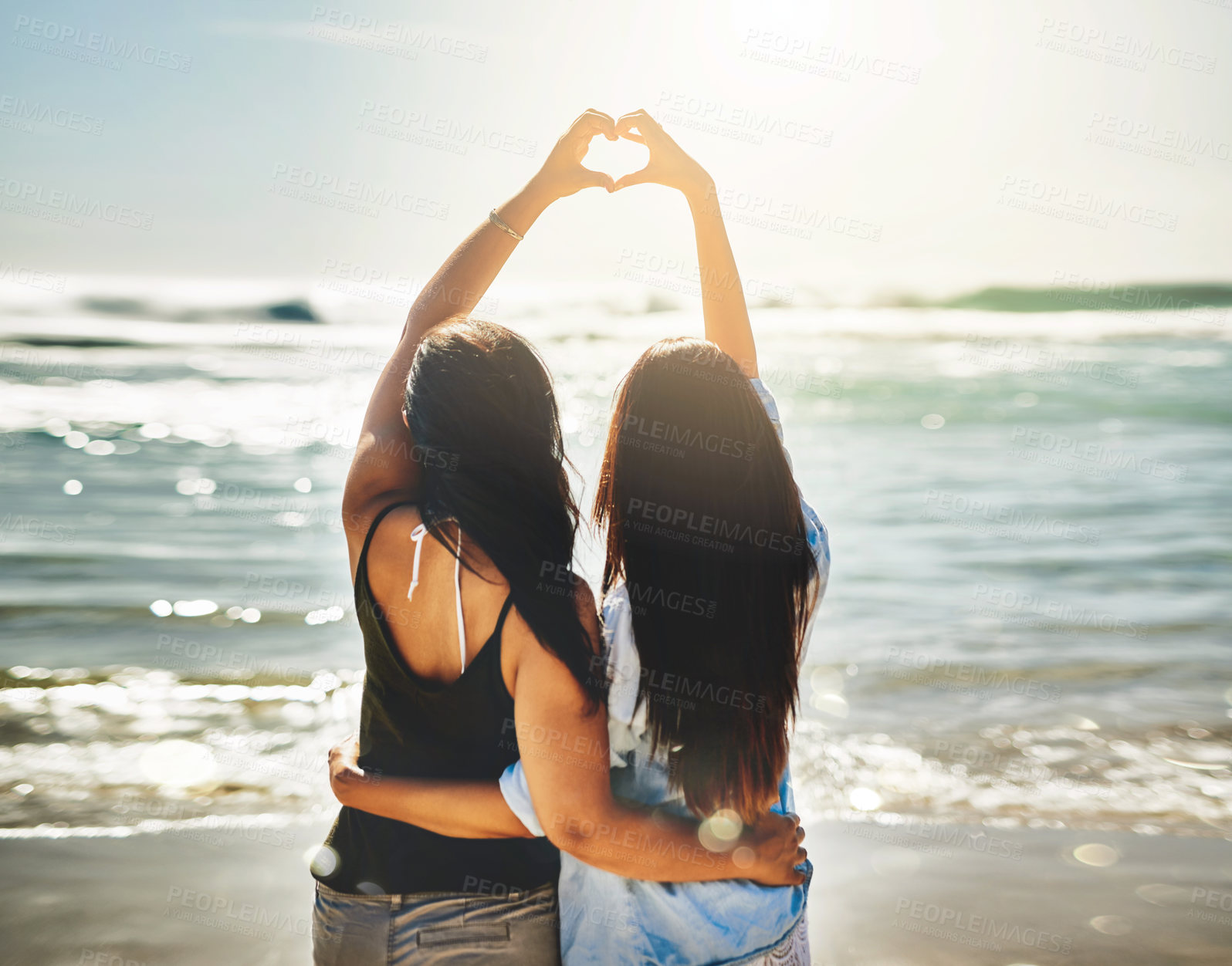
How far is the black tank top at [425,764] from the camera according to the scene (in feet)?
4.75

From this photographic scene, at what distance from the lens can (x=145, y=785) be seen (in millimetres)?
4391

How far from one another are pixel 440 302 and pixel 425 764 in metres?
0.92

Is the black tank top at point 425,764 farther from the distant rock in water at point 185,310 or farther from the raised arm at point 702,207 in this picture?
the distant rock in water at point 185,310

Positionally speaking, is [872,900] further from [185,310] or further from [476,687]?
[185,310]

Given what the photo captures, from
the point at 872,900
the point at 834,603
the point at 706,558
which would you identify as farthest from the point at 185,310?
the point at 706,558

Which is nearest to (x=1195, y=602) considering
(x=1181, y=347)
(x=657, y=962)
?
(x=657, y=962)

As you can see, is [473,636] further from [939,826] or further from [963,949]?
[939,826]

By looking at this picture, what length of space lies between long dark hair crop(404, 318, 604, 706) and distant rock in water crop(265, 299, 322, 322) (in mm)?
29906

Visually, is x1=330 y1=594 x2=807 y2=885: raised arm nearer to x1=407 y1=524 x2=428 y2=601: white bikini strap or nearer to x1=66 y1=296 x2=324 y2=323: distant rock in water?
x1=407 y1=524 x2=428 y2=601: white bikini strap

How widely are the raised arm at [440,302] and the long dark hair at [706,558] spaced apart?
1.30 ft

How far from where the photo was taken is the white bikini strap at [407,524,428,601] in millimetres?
1409

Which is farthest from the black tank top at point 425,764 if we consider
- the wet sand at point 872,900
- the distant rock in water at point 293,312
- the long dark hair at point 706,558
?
the distant rock in water at point 293,312

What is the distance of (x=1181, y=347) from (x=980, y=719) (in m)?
27.3

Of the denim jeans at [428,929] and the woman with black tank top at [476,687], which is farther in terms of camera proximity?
the denim jeans at [428,929]
